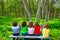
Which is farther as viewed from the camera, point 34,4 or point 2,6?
point 34,4

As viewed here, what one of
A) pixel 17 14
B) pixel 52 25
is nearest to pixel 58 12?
pixel 17 14

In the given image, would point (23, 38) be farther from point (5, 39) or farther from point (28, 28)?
point (5, 39)

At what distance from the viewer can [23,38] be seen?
10.1m

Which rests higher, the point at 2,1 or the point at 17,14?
the point at 2,1

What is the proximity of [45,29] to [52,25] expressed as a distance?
28.8ft

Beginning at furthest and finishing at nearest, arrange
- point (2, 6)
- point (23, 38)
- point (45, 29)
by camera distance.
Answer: point (2, 6), point (23, 38), point (45, 29)

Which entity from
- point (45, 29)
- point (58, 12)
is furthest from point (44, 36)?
point (58, 12)

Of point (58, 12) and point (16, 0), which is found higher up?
point (16, 0)

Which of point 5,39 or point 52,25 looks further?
point 52,25

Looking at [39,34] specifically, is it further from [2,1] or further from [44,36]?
[2,1]

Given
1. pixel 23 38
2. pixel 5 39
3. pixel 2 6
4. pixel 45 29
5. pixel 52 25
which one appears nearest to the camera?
pixel 45 29

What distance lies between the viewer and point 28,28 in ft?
32.2

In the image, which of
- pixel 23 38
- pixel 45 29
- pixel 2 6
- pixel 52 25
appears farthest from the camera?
pixel 2 6

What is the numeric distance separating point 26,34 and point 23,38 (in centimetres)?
33
